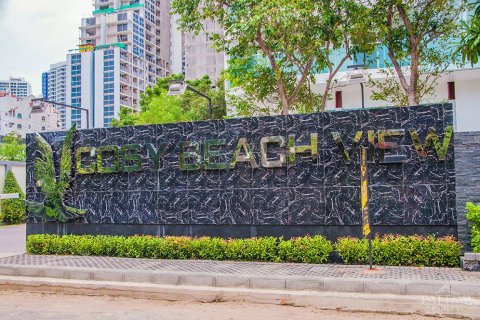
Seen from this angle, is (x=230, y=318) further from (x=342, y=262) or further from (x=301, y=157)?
(x=301, y=157)

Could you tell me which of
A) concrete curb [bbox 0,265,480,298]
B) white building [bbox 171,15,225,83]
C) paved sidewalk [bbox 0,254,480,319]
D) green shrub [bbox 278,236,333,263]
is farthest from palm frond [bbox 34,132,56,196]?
white building [bbox 171,15,225,83]

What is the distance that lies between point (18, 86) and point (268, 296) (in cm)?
17268

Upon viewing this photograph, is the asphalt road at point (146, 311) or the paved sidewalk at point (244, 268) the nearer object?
the asphalt road at point (146, 311)

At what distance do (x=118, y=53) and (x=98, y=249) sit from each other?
86.5m

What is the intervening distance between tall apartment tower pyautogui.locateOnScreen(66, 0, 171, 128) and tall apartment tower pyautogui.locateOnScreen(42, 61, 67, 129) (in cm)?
798

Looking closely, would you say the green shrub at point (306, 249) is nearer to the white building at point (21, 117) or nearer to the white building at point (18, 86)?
the white building at point (21, 117)

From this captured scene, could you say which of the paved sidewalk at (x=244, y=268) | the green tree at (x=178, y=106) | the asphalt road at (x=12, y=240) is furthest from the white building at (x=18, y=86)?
the paved sidewalk at (x=244, y=268)

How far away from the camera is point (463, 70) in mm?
19062

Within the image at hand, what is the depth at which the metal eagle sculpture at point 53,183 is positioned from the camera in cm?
1291

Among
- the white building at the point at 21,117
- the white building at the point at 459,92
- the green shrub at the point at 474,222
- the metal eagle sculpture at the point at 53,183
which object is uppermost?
the white building at the point at 21,117

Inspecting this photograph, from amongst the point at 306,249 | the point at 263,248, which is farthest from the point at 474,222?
the point at 263,248

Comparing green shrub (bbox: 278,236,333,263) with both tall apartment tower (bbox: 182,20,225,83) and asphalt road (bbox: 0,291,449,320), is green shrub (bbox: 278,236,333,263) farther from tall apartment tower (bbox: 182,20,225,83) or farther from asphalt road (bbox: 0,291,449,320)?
tall apartment tower (bbox: 182,20,225,83)

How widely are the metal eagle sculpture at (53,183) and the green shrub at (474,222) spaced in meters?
8.86

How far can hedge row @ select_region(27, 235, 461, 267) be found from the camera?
31.5 ft
